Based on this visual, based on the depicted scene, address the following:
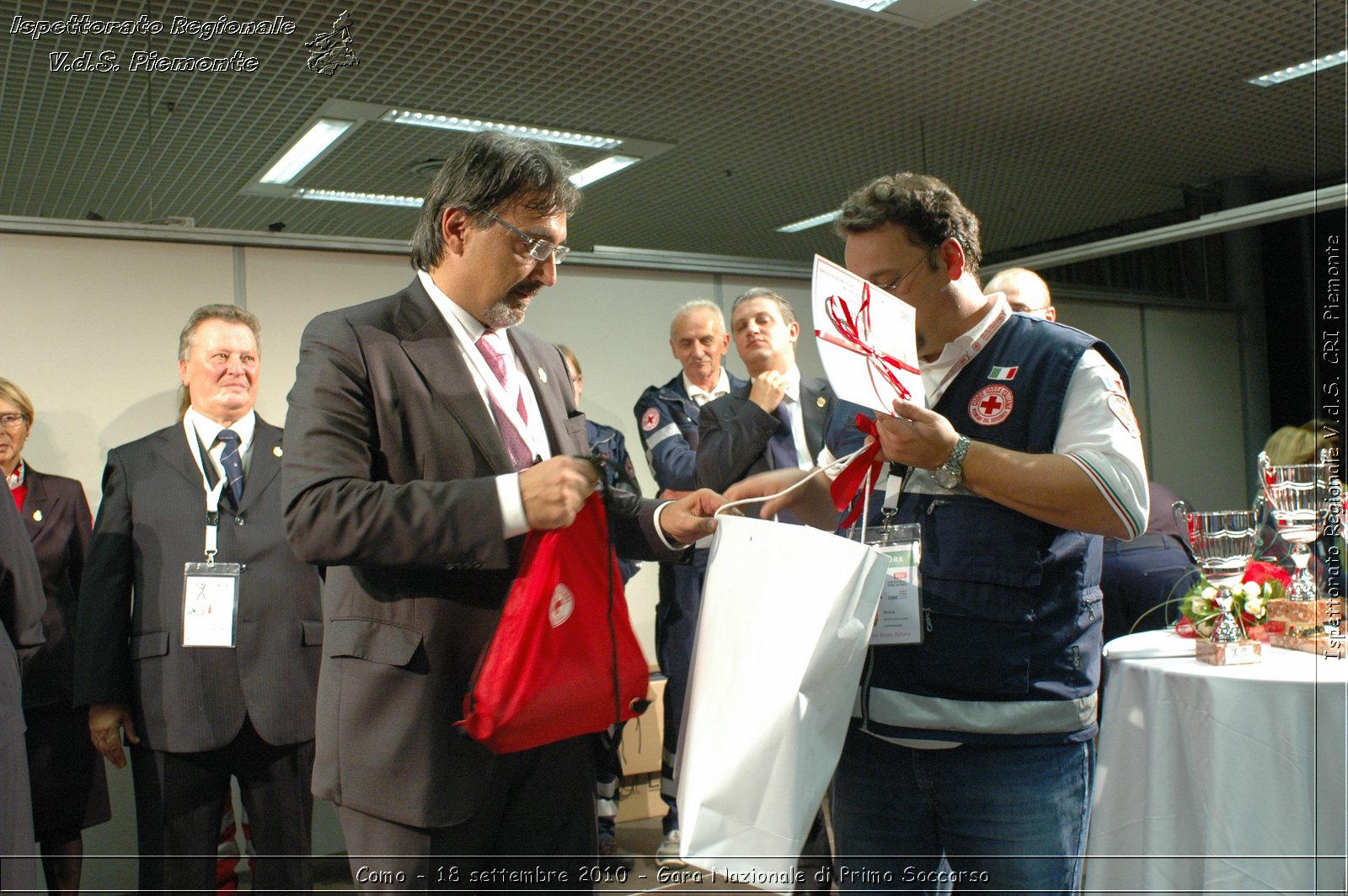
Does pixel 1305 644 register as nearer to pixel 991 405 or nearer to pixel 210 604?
pixel 991 405

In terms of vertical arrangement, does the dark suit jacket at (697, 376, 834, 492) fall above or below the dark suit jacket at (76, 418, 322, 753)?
above

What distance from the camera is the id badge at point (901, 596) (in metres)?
1.41

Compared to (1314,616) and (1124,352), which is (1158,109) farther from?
(1314,616)

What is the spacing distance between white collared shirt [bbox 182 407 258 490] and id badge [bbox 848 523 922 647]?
207 cm

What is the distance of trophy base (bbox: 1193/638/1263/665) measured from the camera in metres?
2.04

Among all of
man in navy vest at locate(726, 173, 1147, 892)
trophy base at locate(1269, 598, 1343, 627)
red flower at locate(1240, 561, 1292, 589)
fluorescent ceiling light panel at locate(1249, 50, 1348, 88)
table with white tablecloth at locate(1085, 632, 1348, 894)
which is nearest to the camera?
man in navy vest at locate(726, 173, 1147, 892)

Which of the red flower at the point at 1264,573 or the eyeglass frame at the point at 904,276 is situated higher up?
the eyeglass frame at the point at 904,276

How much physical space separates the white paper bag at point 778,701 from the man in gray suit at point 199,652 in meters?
1.69

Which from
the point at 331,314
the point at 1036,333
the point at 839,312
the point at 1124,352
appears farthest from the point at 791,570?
the point at 1124,352

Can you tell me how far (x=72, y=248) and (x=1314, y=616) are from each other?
368 centimetres

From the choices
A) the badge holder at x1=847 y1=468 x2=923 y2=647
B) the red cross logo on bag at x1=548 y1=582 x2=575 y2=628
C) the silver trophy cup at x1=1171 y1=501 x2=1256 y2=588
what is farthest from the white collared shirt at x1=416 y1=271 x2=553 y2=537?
the silver trophy cup at x1=1171 y1=501 x2=1256 y2=588

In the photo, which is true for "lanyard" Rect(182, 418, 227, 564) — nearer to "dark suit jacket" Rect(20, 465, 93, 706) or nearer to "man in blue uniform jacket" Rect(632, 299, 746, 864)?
"dark suit jacket" Rect(20, 465, 93, 706)

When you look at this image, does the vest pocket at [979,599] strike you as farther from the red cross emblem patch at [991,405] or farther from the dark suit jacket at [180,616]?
the dark suit jacket at [180,616]

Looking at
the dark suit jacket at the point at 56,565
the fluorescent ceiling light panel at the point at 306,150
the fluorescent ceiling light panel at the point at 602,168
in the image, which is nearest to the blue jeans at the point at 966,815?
the dark suit jacket at the point at 56,565
